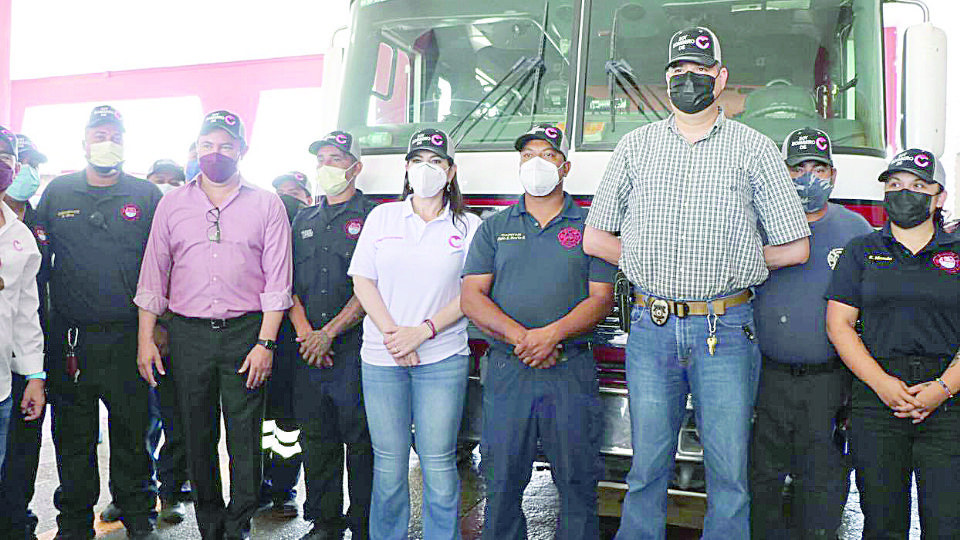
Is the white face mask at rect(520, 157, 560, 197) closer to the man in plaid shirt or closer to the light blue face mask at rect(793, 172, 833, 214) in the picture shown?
the man in plaid shirt

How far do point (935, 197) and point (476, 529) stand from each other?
110 inches

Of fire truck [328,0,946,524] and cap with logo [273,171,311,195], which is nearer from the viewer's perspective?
fire truck [328,0,946,524]

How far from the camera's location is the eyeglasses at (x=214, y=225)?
380 cm

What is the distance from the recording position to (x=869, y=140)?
3879 mm

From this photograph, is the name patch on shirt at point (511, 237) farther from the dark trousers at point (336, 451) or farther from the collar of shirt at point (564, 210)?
the dark trousers at point (336, 451)

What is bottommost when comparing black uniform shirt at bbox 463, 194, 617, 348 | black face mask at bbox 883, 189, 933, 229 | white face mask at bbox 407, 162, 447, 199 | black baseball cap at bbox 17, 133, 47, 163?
black uniform shirt at bbox 463, 194, 617, 348

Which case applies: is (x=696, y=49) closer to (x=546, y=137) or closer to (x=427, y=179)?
(x=546, y=137)

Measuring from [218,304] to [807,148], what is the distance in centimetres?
261

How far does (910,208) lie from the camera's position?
317 cm

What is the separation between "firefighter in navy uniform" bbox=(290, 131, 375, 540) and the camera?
390cm

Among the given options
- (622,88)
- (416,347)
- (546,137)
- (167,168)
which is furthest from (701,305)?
(167,168)

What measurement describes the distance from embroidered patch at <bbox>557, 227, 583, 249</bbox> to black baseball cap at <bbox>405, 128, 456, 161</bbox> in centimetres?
65

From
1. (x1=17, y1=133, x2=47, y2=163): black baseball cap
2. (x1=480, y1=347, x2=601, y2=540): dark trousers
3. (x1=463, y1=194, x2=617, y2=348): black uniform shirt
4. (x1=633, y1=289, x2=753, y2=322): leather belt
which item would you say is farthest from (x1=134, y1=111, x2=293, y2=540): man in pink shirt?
(x1=633, y1=289, x2=753, y2=322): leather belt

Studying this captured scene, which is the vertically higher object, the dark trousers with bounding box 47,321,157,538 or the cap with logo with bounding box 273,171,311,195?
the cap with logo with bounding box 273,171,311,195
